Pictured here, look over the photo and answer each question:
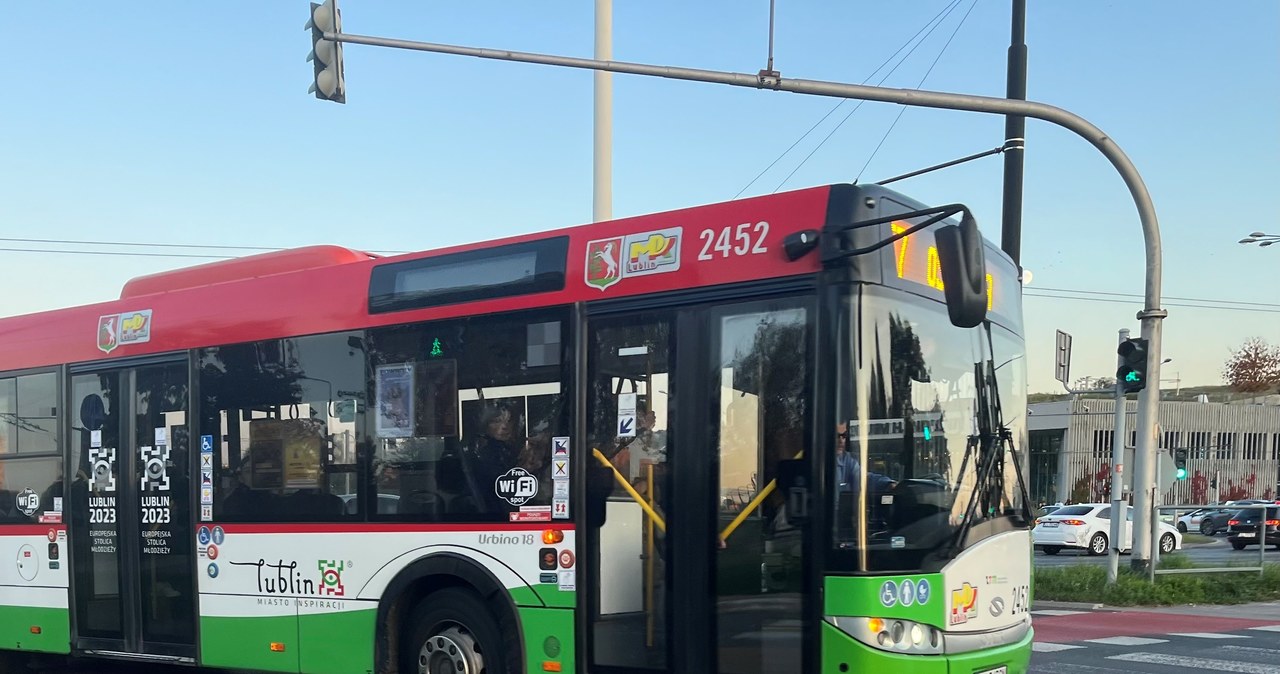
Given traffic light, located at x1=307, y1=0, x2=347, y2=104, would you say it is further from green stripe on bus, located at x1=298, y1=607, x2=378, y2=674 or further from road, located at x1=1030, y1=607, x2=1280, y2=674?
road, located at x1=1030, y1=607, x2=1280, y2=674

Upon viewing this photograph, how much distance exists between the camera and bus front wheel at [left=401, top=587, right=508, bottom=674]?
743cm

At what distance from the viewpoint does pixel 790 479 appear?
6219mm

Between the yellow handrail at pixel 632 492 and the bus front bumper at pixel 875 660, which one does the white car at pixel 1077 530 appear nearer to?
the bus front bumper at pixel 875 660

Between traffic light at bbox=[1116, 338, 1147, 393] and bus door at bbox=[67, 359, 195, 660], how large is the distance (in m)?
11.1

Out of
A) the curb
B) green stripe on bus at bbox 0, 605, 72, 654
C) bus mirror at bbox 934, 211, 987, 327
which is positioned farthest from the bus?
the curb

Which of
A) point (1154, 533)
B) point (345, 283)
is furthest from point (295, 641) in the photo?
point (1154, 533)

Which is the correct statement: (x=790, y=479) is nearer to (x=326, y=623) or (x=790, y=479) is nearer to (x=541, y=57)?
(x=326, y=623)

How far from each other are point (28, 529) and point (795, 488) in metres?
7.28

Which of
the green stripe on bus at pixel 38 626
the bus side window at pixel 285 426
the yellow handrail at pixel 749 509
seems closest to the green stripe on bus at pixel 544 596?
the yellow handrail at pixel 749 509

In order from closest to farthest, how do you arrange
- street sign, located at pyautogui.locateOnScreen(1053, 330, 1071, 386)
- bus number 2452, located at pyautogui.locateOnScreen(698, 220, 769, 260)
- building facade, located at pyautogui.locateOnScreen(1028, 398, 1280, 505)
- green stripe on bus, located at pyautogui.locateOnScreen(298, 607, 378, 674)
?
bus number 2452, located at pyautogui.locateOnScreen(698, 220, 769, 260) < green stripe on bus, located at pyautogui.locateOnScreen(298, 607, 378, 674) < street sign, located at pyautogui.locateOnScreen(1053, 330, 1071, 386) < building facade, located at pyautogui.locateOnScreen(1028, 398, 1280, 505)

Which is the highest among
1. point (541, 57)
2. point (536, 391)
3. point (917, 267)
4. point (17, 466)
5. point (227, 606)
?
point (541, 57)

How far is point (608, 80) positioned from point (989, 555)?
32.4ft

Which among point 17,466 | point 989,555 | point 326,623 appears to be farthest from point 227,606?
point 989,555

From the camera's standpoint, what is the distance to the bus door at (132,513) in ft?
30.5
